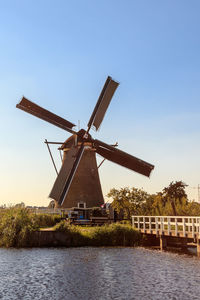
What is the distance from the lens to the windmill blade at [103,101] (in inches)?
1572

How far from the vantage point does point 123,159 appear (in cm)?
4084

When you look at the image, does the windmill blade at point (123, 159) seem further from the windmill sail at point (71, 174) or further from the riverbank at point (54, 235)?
the riverbank at point (54, 235)

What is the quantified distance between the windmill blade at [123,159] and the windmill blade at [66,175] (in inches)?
104

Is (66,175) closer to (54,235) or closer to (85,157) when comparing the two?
(85,157)

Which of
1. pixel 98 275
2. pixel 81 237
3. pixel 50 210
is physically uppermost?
pixel 50 210

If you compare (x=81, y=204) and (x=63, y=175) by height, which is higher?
(x=63, y=175)

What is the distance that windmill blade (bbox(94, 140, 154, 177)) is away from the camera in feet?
Answer: 132

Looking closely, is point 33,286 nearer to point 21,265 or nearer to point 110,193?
point 21,265

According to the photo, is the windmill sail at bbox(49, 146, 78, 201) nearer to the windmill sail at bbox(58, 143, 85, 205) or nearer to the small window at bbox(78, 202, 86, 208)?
the windmill sail at bbox(58, 143, 85, 205)

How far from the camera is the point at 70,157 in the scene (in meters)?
39.7

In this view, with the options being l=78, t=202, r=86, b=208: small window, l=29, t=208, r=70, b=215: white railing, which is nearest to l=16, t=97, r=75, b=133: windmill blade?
l=78, t=202, r=86, b=208: small window

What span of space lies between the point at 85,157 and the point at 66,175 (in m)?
3.45

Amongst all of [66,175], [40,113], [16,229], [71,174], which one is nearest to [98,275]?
[16,229]

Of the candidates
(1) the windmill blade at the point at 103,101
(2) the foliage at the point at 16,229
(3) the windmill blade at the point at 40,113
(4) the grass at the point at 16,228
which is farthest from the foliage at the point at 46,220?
(1) the windmill blade at the point at 103,101
